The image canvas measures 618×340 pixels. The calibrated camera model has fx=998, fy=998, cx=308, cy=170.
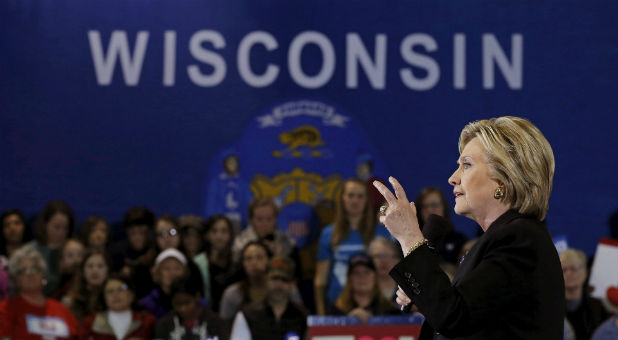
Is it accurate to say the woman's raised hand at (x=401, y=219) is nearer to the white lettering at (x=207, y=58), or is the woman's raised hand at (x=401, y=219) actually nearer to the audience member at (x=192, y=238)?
the audience member at (x=192, y=238)

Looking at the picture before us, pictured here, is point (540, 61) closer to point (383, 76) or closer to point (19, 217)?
point (383, 76)

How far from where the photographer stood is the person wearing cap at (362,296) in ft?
17.5

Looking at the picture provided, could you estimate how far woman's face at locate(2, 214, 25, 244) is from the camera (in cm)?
643

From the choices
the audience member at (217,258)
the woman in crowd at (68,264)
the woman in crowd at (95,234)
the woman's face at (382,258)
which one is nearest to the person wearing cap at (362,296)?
the woman's face at (382,258)

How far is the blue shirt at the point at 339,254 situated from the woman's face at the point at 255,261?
402 mm

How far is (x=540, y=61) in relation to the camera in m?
7.50

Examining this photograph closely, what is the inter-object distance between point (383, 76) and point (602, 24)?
5.51 ft

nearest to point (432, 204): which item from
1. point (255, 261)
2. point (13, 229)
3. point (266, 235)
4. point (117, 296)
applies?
point (266, 235)

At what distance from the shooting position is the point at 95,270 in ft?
18.7

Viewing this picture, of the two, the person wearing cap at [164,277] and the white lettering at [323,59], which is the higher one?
the white lettering at [323,59]

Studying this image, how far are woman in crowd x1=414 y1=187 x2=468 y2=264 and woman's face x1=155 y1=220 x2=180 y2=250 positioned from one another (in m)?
1.52

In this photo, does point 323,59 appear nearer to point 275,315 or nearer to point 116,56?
point 116,56

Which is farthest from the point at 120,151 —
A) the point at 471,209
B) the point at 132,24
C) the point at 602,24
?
the point at 471,209

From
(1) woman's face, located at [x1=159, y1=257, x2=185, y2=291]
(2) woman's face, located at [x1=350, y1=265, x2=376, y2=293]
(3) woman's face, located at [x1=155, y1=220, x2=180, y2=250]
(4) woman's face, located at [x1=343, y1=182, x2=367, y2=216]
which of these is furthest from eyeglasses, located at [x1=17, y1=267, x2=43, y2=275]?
(4) woman's face, located at [x1=343, y1=182, x2=367, y2=216]
